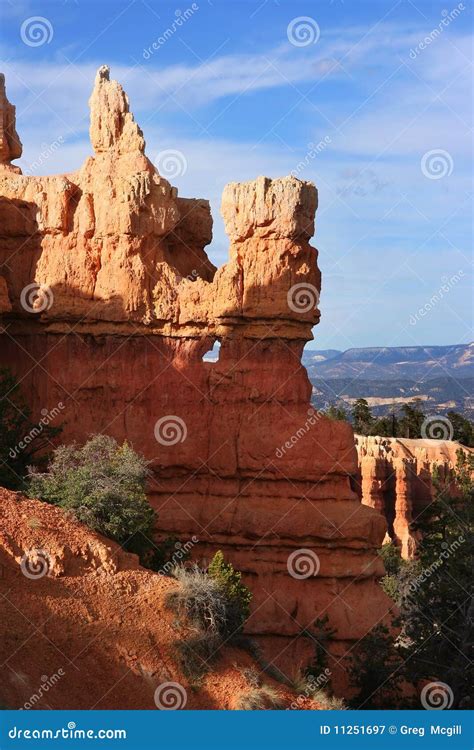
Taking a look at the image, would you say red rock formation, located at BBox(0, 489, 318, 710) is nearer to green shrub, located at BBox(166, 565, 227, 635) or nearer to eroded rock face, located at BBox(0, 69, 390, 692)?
green shrub, located at BBox(166, 565, 227, 635)

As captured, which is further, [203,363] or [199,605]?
[203,363]

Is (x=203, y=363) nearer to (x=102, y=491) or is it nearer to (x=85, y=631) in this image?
(x=102, y=491)

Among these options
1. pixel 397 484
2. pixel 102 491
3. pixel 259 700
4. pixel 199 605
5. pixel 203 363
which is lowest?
pixel 259 700

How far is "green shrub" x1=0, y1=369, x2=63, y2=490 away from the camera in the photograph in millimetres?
31797

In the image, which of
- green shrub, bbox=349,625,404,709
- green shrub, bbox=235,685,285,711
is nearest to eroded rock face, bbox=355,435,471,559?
green shrub, bbox=349,625,404,709

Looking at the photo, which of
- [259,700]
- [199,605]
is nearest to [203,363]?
[199,605]

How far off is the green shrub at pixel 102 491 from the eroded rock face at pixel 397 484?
2770cm

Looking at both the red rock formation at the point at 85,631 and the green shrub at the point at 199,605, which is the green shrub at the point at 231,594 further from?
the red rock formation at the point at 85,631

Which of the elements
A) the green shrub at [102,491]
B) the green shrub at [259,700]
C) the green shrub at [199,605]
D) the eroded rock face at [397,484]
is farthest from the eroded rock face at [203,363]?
the eroded rock face at [397,484]

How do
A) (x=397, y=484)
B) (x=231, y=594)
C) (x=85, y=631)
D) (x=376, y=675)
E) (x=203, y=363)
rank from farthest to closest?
(x=397, y=484), (x=203, y=363), (x=376, y=675), (x=231, y=594), (x=85, y=631)

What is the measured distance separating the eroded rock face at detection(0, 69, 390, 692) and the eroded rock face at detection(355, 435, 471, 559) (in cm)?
2251

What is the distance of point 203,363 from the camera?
34719 mm

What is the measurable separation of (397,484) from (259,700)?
120 feet

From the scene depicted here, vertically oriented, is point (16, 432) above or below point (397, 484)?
below
